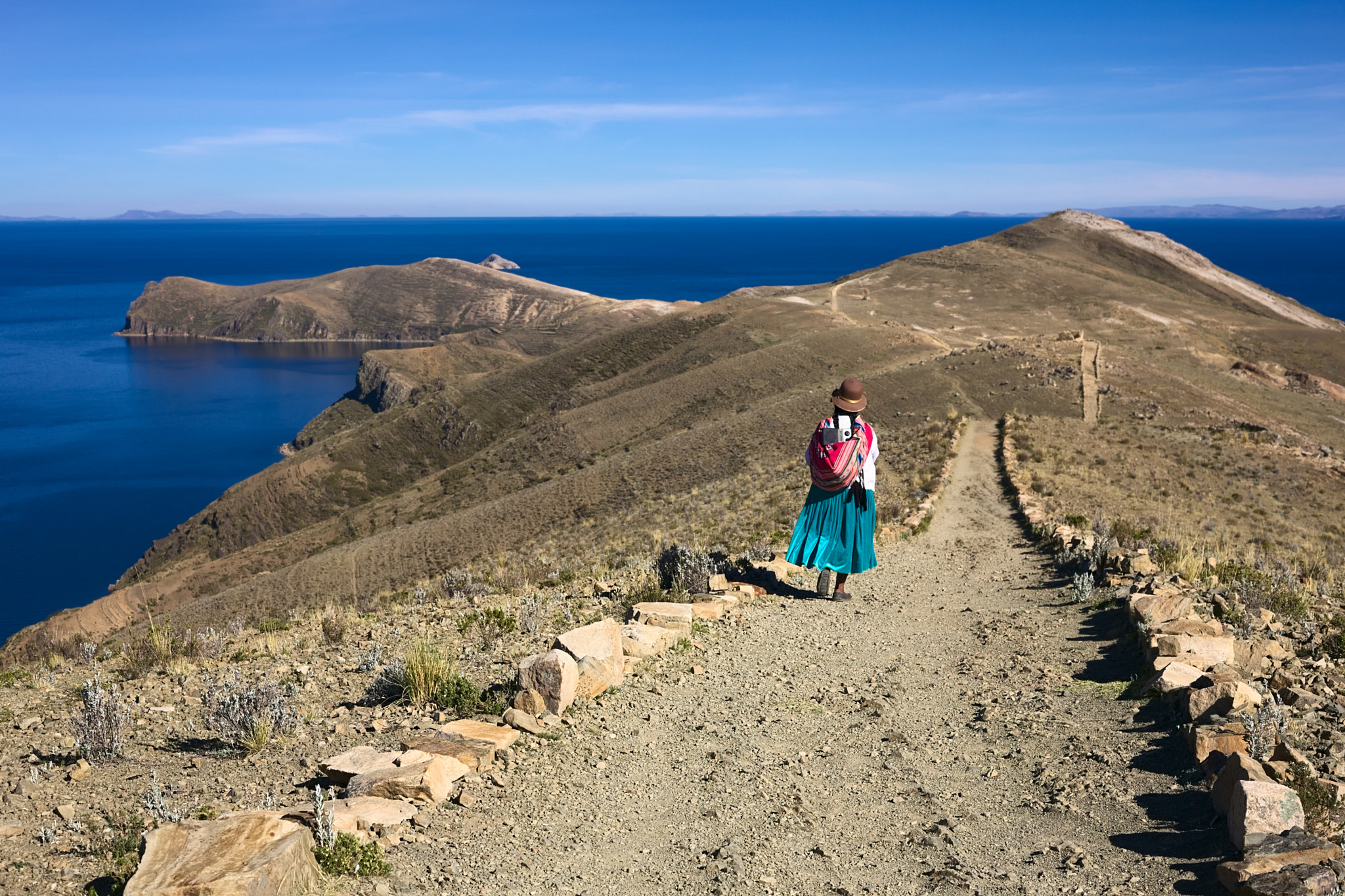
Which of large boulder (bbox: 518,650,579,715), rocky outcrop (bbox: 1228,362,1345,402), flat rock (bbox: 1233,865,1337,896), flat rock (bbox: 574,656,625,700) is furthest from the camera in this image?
rocky outcrop (bbox: 1228,362,1345,402)

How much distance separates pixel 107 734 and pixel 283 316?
5854 inches

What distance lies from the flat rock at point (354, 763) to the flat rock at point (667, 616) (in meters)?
3.19

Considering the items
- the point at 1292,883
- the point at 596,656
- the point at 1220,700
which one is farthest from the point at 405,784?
the point at 1220,700

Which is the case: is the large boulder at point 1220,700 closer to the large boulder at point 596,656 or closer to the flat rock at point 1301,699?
the flat rock at point 1301,699

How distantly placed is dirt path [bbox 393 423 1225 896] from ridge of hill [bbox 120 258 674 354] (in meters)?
122

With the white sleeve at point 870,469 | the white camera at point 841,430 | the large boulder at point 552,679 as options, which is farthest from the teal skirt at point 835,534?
the large boulder at point 552,679

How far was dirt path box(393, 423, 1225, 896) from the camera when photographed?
4.54m

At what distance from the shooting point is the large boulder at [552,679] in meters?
6.40

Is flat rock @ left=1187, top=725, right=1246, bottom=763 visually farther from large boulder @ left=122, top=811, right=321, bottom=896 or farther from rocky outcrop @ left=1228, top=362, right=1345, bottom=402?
rocky outcrop @ left=1228, top=362, right=1345, bottom=402

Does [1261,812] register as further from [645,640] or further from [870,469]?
[870,469]

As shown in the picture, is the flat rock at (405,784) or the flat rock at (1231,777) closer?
the flat rock at (1231,777)

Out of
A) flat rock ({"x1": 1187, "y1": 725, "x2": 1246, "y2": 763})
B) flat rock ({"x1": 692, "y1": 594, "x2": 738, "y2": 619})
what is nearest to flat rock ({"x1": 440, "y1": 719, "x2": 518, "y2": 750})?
flat rock ({"x1": 692, "y1": 594, "x2": 738, "y2": 619})

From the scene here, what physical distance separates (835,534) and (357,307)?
152 m

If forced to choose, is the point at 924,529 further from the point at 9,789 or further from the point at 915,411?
the point at 915,411
